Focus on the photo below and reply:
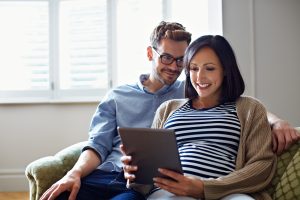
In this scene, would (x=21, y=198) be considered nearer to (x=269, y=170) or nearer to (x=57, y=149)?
(x=57, y=149)

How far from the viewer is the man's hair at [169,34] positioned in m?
1.62

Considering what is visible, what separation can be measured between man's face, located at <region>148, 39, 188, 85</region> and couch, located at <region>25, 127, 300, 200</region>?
52 centimetres

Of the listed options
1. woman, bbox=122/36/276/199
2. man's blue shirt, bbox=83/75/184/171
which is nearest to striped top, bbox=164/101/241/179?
woman, bbox=122/36/276/199

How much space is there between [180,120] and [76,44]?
7.12 ft

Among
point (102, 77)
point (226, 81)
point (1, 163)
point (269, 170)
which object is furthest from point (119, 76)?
point (269, 170)

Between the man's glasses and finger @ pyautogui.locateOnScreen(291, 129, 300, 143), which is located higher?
the man's glasses

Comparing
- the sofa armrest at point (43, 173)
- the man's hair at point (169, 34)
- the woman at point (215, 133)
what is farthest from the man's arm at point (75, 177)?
the man's hair at point (169, 34)

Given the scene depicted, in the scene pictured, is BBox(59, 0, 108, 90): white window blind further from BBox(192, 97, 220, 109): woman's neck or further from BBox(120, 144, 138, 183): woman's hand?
BBox(120, 144, 138, 183): woman's hand

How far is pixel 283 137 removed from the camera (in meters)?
1.31

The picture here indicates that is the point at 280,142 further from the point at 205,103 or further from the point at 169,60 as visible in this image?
the point at 169,60

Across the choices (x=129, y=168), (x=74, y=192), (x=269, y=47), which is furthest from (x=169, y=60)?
(x=269, y=47)

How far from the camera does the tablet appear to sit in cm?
109

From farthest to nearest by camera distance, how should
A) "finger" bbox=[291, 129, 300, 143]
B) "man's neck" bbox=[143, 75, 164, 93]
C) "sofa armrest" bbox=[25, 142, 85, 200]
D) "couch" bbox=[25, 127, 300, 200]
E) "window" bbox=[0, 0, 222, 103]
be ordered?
"window" bbox=[0, 0, 222, 103], "man's neck" bbox=[143, 75, 164, 93], "sofa armrest" bbox=[25, 142, 85, 200], "finger" bbox=[291, 129, 300, 143], "couch" bbox=[25, 127, 300, 200]

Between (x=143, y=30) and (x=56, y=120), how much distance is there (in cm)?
113
